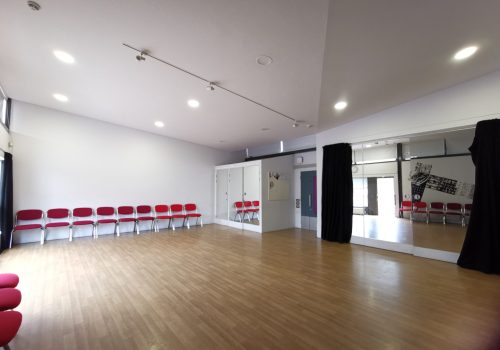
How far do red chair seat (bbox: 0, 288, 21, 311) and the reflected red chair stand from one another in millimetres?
4926

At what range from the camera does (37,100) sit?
5.81 m

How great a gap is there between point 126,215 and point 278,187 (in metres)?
5.16

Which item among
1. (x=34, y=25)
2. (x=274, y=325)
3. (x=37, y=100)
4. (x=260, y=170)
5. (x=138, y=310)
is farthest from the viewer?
(x=260, y=170)

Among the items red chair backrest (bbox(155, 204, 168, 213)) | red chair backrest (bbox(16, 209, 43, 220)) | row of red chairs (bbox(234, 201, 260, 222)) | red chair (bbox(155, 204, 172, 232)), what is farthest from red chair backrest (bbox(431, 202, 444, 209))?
red chair backrest (bbox(16, 209, 43, 220))

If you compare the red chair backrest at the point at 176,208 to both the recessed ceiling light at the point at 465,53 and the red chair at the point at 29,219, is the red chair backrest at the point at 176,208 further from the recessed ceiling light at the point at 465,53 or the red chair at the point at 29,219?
the recessed ceiling light at the point at 465,53

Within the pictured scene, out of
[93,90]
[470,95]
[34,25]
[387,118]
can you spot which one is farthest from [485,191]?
[93,90]

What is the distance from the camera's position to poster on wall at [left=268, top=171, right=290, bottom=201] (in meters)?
7.62

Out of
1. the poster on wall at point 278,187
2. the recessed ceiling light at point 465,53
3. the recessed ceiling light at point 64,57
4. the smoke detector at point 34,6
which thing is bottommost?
the poster on wall at point 278,187

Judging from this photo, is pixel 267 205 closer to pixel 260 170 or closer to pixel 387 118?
pixel 260 170

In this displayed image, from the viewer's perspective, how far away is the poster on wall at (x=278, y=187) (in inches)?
300

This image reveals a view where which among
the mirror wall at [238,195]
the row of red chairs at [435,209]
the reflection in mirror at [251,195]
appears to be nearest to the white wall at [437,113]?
the row of red chairs at [435,209]

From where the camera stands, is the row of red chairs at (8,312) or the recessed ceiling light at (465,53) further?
the recessed ceiling light at (465,53)

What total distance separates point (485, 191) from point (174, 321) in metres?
5.19

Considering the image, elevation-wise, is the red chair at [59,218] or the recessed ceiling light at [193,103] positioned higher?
the recessed ceiling light at [193,103]
